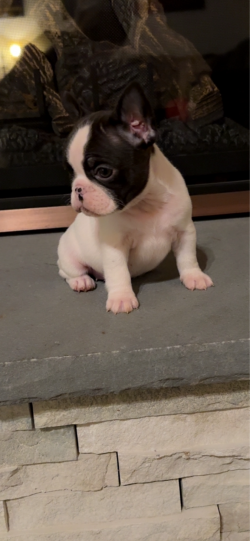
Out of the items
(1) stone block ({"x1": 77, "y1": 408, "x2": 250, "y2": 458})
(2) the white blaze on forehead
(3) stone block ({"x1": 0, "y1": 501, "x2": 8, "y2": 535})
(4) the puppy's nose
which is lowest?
(3) stone block ({"x1": 0, "y1": 501, "x2": 8, "y2": 535})

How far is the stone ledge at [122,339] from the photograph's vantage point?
752 mm

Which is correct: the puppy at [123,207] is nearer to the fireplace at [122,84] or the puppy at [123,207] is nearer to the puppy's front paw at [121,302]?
the puppy's front paw at [121,302]

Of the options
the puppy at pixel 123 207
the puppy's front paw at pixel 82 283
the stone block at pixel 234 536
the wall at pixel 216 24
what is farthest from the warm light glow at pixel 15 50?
the stone block at pixel 234 536

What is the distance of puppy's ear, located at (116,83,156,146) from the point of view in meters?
0.80

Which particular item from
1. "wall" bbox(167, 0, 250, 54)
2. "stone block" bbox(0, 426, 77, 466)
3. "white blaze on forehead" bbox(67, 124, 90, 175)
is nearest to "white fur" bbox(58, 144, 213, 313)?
"white blaze on forehead" bbox(67, 124, 90, 175)

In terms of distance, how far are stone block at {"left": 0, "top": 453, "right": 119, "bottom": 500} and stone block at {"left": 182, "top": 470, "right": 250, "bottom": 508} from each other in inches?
5.1

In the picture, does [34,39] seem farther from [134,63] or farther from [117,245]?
[117,245]

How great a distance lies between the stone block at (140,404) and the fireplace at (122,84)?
28.3 inches

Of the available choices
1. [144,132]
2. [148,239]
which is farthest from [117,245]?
[144,132]

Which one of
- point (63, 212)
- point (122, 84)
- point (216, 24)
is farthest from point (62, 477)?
point (216, 24)

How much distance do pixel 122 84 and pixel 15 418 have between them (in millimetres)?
921

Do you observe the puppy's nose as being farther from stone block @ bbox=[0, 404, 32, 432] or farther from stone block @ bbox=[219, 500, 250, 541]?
stone block @ bbox=[219, 500, 250, 541]

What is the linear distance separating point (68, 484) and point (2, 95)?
0.98 meters

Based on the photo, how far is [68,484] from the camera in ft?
2.71
